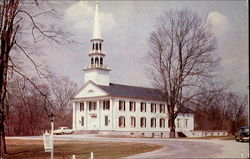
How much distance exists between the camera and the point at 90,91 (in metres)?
41.1

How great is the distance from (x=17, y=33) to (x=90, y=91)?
A: 24.0 metres

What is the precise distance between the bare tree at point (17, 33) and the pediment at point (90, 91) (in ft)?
73.4

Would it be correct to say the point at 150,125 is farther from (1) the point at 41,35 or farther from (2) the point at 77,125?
(1) the point at 41,35

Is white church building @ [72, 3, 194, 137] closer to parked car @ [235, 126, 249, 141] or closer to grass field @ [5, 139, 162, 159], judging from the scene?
grass field @ [5, 139, 162, 159]

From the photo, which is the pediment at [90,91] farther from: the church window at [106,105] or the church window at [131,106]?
the church window at [131,106]

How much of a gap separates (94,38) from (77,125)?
428 inches

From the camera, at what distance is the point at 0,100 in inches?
604

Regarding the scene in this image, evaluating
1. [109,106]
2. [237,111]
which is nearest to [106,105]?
[109,106]

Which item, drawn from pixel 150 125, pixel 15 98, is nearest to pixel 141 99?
pixel 150 125

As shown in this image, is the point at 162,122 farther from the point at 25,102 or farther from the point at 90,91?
the point at 25,102

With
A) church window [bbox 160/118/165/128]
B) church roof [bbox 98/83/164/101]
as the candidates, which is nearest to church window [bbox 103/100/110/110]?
church roof [bbox 98/83/164/101]

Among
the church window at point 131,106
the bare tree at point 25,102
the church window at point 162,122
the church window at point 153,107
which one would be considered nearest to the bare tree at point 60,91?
the bare tree at point 25,102

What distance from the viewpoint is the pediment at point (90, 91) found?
132ft

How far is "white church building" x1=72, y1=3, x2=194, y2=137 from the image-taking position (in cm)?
3953
